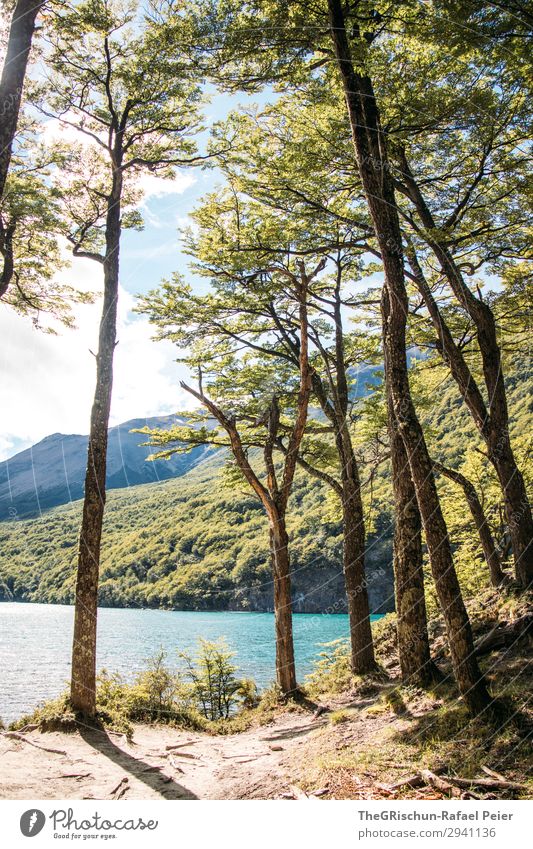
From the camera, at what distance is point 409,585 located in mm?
7051

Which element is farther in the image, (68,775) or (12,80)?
(12,80)

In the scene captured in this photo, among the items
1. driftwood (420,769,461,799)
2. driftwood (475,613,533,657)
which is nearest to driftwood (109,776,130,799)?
driftwood (420,769,461,799)

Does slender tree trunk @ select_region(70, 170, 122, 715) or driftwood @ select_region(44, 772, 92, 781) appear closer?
driftwood @ select_region(44, 772, 92, 781)

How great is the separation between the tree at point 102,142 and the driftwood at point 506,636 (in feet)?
19.3

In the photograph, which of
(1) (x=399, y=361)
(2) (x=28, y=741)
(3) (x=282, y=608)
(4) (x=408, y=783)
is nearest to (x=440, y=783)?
(4) (x=408, y=783)

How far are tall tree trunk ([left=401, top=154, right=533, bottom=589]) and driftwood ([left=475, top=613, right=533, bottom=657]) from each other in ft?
3.86

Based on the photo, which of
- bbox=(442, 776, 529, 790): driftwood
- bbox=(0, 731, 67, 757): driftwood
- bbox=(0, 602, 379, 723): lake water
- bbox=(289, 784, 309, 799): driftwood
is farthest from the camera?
bbox=(0, 602, 379, 723): lake water

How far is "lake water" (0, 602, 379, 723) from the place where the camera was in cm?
2194

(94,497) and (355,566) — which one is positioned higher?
(94,497)

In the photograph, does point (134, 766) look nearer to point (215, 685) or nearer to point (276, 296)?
point (215, 685)

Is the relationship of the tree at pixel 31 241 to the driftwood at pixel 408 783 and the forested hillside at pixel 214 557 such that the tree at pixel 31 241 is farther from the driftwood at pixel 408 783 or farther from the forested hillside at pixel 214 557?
the forested hillside at pixel 214 557

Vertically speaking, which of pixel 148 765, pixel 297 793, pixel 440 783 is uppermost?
pixel 440 783

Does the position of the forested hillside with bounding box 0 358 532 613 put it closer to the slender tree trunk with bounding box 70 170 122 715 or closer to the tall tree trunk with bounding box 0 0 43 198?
the slender tree trunk with bounding box 70 170 122 715

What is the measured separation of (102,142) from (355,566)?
10018 mm
